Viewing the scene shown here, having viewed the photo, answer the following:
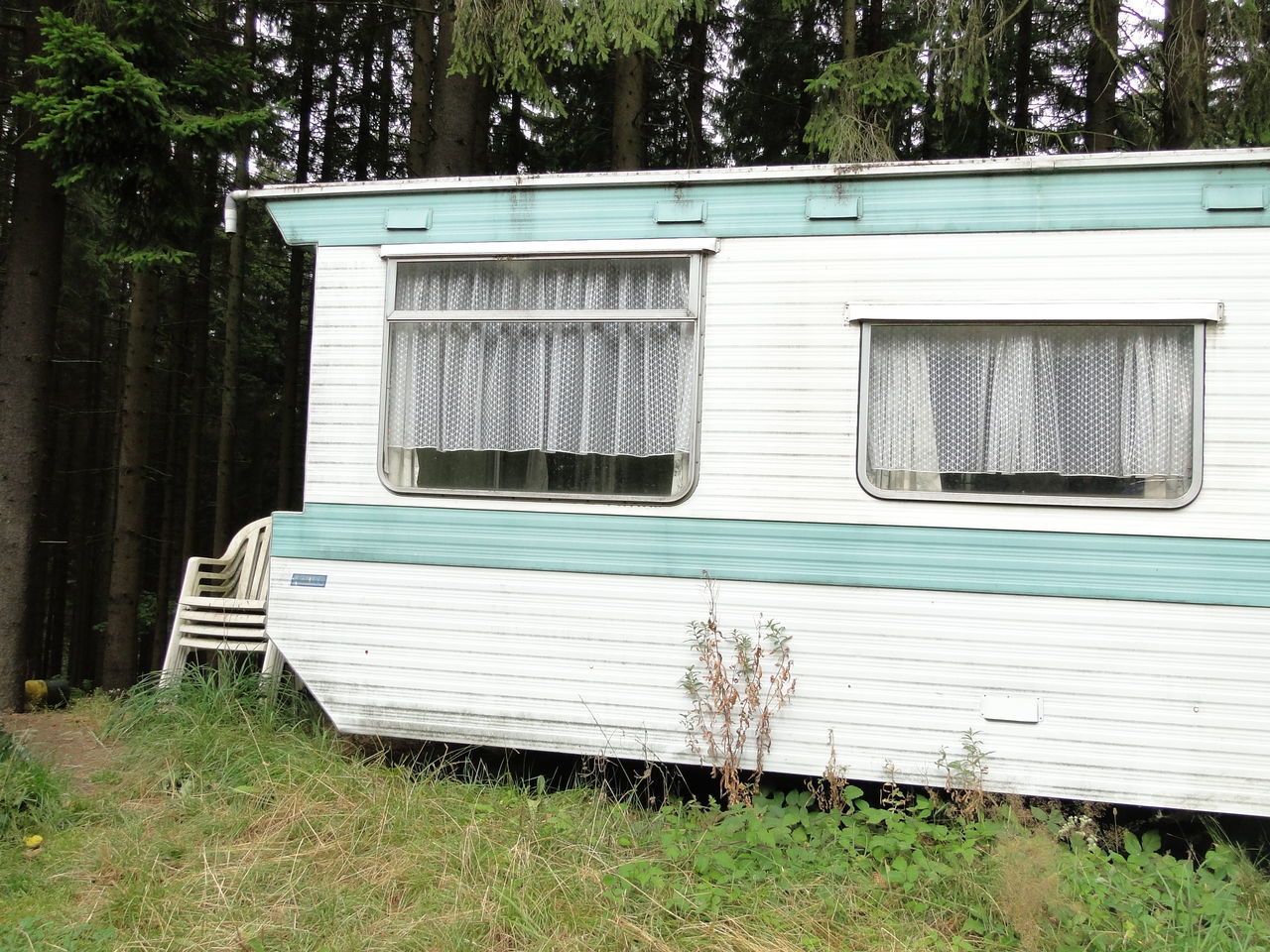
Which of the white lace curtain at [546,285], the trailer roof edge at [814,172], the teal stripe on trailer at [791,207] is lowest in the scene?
the white lace curtain at [546,285]

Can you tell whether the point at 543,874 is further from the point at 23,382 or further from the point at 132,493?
the point at 132,493

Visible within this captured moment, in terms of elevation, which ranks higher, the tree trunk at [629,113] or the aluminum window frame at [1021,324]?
the tree trunk at [629,113]

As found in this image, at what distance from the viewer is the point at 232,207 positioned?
5.28 meters

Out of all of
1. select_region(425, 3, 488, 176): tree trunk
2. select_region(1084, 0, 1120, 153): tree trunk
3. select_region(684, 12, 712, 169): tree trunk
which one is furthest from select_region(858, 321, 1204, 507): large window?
select_region(684, 12, 712, 169): tree trunk

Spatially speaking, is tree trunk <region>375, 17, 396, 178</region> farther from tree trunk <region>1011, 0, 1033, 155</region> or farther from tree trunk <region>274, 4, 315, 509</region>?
tree trunk <region>1011, 0, 1033, 155</region>

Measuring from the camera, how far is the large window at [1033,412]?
4.10 meters

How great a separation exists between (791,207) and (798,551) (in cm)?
154

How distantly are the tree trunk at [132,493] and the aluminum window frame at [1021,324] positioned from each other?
7.05 meters

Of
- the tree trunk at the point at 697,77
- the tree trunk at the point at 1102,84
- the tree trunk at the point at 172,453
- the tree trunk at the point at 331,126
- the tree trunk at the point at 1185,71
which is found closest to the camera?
the tree trunk at the point at 1185,71

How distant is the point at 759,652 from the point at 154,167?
4758 mm

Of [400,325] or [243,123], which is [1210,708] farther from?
[243,123]

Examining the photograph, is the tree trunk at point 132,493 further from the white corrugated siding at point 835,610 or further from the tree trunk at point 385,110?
the tree trunk at point 385,110

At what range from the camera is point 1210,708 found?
13.0 ft

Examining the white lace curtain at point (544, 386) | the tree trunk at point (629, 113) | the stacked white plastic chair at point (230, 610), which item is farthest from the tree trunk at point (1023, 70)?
the stacked white plastic chair at point (230, 610)
